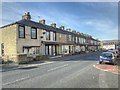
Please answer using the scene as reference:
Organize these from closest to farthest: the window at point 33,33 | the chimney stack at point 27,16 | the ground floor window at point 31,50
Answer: the ground floor window at point 31,50
the window at point 33,33
the chimney stack at point 27,16

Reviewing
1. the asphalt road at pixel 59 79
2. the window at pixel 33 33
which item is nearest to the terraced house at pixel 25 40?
the window at pixel 33 33

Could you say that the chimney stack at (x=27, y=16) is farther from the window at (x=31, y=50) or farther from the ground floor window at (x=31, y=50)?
the ground floor window at (x=31, y=50)

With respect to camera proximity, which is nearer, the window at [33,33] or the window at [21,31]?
the window at [21,31]

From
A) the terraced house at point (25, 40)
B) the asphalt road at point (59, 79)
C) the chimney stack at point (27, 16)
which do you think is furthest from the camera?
the chimney stack at point (27, 16)

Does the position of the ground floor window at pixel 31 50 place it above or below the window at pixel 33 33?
below

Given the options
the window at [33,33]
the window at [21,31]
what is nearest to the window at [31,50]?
the window at [33,33]

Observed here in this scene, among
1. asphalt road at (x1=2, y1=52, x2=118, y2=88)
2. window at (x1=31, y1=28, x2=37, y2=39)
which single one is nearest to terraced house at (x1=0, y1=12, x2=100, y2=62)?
window at (x1=31, y1=28, x2=37, y2=39)

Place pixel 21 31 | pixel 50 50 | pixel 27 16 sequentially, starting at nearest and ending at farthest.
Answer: pixel 21 31 → pixel 27 16 → pixel 50 50

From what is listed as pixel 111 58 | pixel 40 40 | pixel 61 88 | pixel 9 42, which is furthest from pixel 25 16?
pixel 61 88

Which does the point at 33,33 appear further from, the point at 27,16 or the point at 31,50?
the point at 27,16

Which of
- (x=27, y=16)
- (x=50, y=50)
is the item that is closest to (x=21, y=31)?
(x=27, y=16)

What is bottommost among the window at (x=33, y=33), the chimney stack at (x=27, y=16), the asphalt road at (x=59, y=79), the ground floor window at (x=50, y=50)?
the asphalt road at (x=59, y=79)

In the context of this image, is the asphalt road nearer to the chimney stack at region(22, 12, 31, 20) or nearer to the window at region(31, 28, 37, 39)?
the window at region(31, 28, 37, 39)

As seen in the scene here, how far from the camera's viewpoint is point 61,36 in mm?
36812
